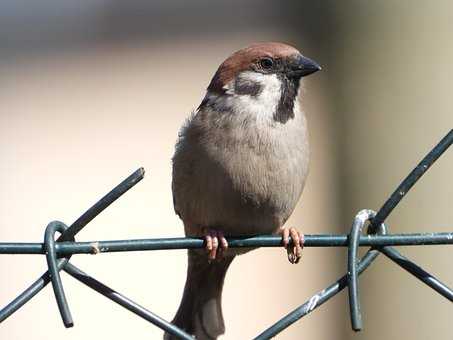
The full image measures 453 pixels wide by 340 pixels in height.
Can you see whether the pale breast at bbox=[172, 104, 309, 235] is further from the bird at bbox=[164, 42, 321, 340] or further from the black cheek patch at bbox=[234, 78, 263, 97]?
the black cheek patch at bbox=[234, 78, 263, 97]

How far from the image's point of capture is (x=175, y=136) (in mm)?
5367

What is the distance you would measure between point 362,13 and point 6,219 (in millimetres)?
2494

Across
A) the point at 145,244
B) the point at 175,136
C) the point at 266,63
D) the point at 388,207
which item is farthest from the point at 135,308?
the point at 175,136

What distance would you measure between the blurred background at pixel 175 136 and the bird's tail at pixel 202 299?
1625 mm

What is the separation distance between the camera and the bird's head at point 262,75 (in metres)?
3.29

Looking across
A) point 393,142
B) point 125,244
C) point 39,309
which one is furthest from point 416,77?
point 125,244

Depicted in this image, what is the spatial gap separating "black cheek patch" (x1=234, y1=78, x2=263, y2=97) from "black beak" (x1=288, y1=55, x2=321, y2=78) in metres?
0.14

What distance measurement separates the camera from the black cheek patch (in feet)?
10.8

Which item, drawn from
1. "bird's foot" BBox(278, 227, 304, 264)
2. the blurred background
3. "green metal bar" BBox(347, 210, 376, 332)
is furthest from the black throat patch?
the blurred background

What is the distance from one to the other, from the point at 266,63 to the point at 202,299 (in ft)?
3.08

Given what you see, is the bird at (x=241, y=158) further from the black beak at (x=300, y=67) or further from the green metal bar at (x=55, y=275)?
the green metal bar at (x=55, y=275)

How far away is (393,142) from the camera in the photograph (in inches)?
210

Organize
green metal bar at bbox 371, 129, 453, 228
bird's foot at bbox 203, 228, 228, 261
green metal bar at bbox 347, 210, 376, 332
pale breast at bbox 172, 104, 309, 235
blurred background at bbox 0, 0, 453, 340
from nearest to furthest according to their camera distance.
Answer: green metal bar at bbox 347, 210, 376, 332 < green metal bar at bbox 371, 129, 453, 228 < bird's foot at bbox 203, 228, 228, 261 < pale breast at bbox 172, 104, 309, 235 < blurred background at bbox 0, 0, 453, 340

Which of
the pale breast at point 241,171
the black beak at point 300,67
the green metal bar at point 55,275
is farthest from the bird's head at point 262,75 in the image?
the green metal bar at point 55,275
